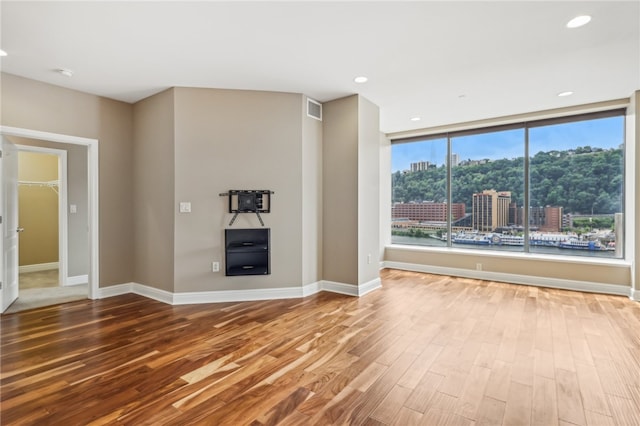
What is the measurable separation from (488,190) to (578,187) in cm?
122

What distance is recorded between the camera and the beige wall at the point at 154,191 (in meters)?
3.98

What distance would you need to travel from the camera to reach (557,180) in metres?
4.93

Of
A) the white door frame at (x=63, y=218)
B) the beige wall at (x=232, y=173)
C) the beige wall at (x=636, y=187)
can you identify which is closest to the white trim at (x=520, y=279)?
the beige wall at (x=636, y=187)

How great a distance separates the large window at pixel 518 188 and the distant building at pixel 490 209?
0.05 feet

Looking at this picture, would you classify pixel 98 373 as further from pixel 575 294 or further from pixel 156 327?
pixel 575 294

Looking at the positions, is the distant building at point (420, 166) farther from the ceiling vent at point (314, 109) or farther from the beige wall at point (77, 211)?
the beige wall at point (77, 211)

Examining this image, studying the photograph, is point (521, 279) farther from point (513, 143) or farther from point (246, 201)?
point (246, 201)

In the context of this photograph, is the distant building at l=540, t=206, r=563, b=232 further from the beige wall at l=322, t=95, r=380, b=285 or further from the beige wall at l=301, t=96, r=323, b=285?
the beige wall at l=301, t=96, r=323, b=285

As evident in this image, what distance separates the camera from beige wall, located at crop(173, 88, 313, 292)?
394cm

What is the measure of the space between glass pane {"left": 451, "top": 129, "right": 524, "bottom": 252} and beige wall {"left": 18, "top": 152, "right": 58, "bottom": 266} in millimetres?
7637

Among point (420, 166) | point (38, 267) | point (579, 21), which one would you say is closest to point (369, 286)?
point (420, 166)

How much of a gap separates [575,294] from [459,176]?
98.1 inches

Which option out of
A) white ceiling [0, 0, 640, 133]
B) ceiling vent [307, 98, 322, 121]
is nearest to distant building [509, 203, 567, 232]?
white ceiling [0, 0, 640, 133]

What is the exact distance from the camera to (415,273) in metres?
5.67
